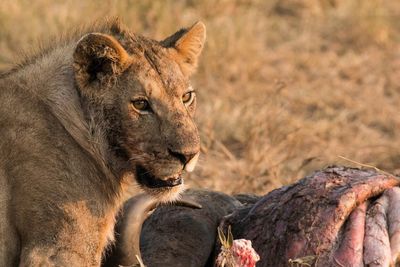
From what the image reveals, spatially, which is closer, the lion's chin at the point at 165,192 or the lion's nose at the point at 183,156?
the lion's nose at the point at 183,156

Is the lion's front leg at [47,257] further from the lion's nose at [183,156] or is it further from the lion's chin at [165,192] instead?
the lion's nose at [183,156]

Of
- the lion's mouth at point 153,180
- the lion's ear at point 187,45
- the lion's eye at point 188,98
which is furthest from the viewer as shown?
the lion's ear at point 187,45

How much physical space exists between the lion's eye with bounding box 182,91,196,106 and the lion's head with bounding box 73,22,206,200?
0.03 ft

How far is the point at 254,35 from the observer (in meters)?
11.0

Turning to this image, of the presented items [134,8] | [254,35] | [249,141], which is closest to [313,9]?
[254,35]

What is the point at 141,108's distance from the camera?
4.78m

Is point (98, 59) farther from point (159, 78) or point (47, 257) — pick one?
point (47, 257)

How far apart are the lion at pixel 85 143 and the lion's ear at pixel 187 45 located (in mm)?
220

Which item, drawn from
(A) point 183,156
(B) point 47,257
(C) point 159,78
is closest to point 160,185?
(A) point 183,156

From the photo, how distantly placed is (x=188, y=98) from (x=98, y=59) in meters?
0.47

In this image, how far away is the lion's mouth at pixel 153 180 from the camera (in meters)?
4.81

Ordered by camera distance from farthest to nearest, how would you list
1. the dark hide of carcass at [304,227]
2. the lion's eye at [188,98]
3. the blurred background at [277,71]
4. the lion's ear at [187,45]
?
the blurred background at [277,71]
the lion's ear at [187,45]
the lion's eye at [188,98]
the dark hide of carcass at [304,227]

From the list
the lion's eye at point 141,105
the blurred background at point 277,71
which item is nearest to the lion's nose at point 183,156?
the lion's eye at point 141,105

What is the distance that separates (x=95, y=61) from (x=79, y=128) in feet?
1.00
